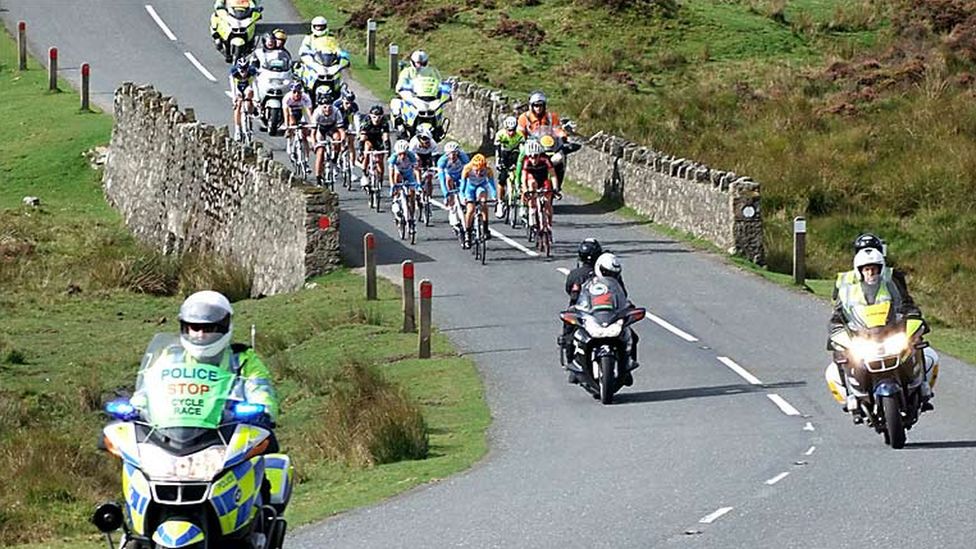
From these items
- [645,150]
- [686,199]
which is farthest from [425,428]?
[645,150]

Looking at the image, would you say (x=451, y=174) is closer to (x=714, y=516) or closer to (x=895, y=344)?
(x=895, y=344)

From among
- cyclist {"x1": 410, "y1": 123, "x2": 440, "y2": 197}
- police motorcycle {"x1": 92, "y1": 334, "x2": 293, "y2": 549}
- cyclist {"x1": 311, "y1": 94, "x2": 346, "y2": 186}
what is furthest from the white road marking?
police motorcycle {"x1": 92, "y1": 334, "x2": 293, "y2": 549}

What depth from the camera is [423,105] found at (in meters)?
→ 35.0

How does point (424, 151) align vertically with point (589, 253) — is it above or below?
above

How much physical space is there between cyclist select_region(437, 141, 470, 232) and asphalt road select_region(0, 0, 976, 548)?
2.06ft

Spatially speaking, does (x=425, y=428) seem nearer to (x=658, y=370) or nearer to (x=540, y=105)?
(x=658, y=370)

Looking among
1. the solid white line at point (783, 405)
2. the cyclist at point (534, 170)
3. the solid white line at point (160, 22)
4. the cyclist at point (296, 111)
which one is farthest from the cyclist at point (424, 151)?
the solid white line at point (160, 22)

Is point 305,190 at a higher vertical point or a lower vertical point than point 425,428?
higher

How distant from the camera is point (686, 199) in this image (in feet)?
105

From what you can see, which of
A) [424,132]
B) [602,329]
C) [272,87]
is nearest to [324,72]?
[272,87]

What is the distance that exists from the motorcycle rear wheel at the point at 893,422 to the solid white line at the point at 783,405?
89.5 inches

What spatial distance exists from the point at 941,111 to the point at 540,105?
12201 millimetres

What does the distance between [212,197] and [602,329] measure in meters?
16.4

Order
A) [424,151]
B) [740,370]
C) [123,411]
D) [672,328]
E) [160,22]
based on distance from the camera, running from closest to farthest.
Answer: [123,411] → [740,370] → [672,328] → [424,151] → [160,22]
